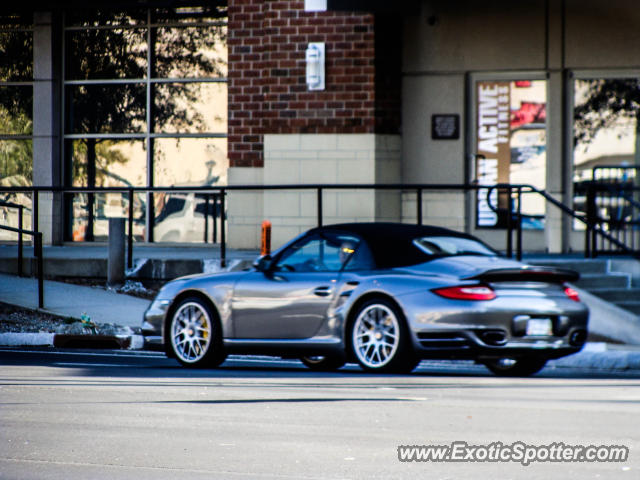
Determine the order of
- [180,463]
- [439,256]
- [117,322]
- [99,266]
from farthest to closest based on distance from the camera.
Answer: [99,266] → [117,322] → [439,256] → [180,463]

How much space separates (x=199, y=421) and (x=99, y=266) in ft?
33.3

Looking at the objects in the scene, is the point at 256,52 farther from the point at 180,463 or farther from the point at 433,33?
Answer: the point at 180,463

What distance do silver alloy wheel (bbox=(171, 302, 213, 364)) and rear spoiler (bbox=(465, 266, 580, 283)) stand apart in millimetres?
2724

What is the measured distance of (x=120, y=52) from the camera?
22.1 m

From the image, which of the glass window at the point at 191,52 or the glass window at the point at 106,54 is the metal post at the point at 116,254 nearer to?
the glass window at the point at 191,52

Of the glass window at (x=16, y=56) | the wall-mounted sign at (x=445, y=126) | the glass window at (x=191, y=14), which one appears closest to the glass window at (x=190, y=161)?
the glass window at (x=191, y=14)

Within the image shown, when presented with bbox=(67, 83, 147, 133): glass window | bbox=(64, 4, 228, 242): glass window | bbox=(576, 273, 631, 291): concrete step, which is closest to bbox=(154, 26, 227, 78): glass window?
bbox=(64, 4, 228, 242): glass window

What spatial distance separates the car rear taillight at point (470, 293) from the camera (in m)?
10.1

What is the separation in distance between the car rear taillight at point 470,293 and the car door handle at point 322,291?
1.12 metres

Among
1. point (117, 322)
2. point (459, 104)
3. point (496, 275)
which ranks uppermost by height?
point (459, 104)

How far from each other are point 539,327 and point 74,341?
6368 millimetres

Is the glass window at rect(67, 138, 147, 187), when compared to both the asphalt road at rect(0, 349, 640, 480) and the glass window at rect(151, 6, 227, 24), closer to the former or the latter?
the glass window at rect(151, 6, 227, 24)

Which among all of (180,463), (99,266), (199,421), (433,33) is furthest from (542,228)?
(180,463)

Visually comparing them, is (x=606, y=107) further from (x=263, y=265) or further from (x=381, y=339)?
(x=381, y=339)
